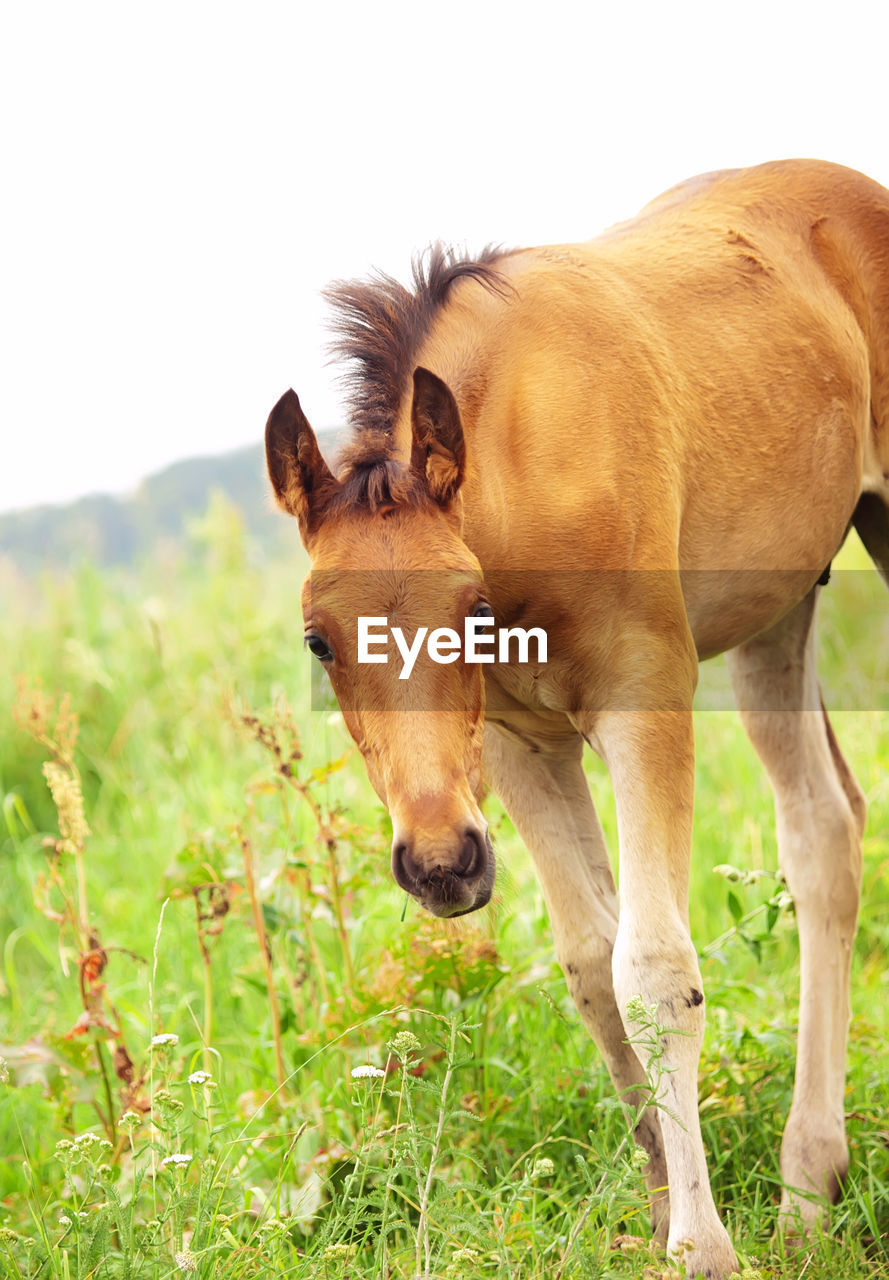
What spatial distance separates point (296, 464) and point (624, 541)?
767mm

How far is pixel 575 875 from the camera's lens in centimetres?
316

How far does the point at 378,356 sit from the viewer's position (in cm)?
282

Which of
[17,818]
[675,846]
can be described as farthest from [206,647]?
[675,846]

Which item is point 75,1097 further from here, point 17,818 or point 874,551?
point 17,818

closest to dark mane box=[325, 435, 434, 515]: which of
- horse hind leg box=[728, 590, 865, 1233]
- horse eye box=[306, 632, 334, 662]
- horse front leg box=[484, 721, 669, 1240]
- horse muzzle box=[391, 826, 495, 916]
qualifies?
horse eye box=[306, 632, 334, 662]

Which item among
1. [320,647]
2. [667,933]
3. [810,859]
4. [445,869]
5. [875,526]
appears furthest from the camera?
[875,526]

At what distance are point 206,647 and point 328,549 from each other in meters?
5.16

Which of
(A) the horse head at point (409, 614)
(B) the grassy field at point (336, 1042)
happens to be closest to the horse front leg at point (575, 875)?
(B) the grassy field at point (336, 1042)

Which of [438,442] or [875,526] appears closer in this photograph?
[438,442]

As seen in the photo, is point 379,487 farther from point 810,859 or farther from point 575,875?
point 810,859

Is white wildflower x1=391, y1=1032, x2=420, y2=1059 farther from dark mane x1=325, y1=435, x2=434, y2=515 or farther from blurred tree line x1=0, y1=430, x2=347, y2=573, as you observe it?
blurred tree line x1=0, y1=430, x2=347, y2=573

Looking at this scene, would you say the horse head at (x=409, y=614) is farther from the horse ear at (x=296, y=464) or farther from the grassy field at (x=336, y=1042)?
the grassy field at (x=336, y=1042)

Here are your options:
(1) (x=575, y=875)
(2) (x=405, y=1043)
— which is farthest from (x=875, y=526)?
(2) (x=405, y=1043)

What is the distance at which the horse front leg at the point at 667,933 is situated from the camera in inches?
101
